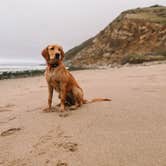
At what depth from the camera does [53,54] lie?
494 centimetres

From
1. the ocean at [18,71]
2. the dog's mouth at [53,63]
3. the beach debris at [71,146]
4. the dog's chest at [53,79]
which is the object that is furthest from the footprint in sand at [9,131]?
the ocean at [18,71]

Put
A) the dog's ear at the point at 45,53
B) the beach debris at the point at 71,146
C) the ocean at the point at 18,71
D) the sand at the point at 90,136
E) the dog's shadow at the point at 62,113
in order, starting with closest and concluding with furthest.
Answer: the sand at the point at 90,136
the beach debris at the point at 71,146
the dog's shadow at the point at 62,113
the dog's ear at the point at 45,53
the ocean at the point at 18,71

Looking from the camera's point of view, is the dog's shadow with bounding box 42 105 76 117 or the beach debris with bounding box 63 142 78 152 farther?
the dog's shadow with bounding box 42 105 76 117

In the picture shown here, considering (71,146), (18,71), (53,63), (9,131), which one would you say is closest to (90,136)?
(71,146)

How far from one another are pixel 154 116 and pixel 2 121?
2393mm

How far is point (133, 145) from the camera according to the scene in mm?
3000

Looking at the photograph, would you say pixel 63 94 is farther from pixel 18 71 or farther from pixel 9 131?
pixel 18 71

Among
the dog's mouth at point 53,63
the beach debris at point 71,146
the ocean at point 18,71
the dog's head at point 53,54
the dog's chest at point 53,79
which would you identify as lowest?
the beach debris at point 71,146

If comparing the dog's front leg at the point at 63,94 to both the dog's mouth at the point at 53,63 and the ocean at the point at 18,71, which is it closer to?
the dog's mouth at the point at 53,63

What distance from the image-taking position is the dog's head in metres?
4.92

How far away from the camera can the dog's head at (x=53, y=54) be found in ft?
16.1

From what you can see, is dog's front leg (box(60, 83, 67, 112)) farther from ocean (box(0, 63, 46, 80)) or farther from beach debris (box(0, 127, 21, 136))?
ocean (box(0, 63, 46, 80))

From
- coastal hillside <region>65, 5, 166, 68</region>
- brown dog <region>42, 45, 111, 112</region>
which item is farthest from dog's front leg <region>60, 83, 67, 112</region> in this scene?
coastal hillside <region>65, 5, 166, 68</region>

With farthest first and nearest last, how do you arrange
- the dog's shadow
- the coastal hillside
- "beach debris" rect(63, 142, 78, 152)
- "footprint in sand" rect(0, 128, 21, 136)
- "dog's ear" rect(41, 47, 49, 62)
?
the coastal hillside
"dog's ear" rect(41, 47, 49, 62)
the dog's shadow
"footprint in sand" rect(0, 128, 21, 136)
"beach debris" rect(63, 142, 78, 152)
